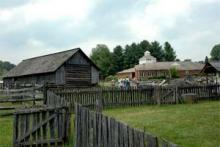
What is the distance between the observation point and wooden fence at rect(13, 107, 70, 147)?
10195 mm

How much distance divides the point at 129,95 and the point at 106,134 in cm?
1711

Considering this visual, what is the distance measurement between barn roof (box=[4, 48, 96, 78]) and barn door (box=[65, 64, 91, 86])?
1329 millimetres

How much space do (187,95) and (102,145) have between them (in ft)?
62.4

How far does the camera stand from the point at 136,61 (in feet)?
419

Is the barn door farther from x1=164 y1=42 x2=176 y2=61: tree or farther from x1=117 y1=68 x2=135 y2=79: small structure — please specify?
x1=164 y1=42 x2=176 y2=61: tree

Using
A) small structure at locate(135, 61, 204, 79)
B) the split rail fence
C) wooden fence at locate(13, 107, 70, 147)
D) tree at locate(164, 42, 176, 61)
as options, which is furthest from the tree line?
wooden fence at locate(13, 107, 70, 147)

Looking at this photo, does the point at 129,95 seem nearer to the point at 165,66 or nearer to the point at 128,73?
the point at 165,66

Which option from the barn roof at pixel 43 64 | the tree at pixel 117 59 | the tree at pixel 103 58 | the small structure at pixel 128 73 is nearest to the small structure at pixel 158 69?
the small structure at pixel 128 73

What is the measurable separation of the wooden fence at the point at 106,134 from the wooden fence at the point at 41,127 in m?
2.01

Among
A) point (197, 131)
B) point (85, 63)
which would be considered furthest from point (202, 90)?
point (85, 63)

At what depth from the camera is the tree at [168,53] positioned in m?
130

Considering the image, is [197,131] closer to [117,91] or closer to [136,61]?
[117,91]

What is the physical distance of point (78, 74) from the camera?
40.1 m

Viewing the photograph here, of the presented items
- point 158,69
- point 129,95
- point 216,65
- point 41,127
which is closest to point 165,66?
point 158,69
